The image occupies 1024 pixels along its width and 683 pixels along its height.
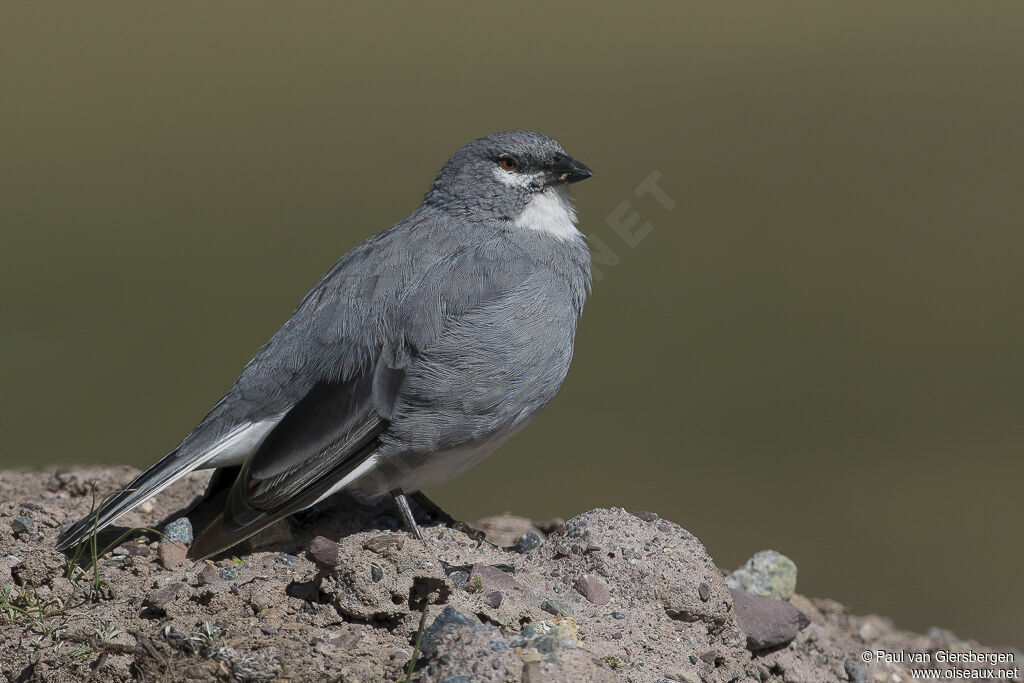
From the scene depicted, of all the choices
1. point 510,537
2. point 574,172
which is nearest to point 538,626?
point 510,537

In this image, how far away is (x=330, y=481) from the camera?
615 cm

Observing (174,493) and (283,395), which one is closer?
(283,395)

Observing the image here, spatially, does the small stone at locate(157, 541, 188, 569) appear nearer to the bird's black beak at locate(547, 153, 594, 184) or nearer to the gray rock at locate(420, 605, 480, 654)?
the gray rock at locate(420, 605, 480, 654)

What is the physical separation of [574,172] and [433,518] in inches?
Answer: 101

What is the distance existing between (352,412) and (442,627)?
1.73 metres

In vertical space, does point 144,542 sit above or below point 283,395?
below

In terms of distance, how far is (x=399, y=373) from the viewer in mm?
6367

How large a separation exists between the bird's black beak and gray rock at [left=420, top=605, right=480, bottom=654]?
10.4 ft

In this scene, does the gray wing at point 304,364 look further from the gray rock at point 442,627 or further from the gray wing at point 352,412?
the gray rock at point 442,627

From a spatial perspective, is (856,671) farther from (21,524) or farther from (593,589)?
(21,524)

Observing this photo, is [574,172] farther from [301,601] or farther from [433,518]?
[301,601]

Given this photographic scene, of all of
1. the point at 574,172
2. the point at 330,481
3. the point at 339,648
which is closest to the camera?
the point at 339,648

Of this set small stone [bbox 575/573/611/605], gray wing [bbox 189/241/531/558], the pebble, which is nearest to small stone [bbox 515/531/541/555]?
small stone [bbox 575/573/611/605]

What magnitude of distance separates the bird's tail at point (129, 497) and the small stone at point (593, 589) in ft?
8.04
